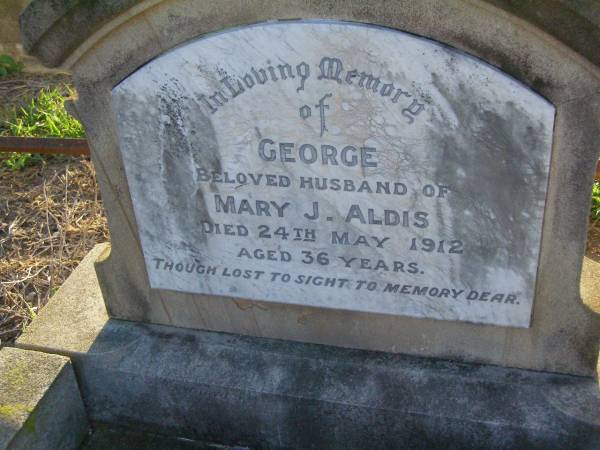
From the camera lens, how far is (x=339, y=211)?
203cm

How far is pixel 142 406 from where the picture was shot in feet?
7.92

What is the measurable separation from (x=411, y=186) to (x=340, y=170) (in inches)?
8.1

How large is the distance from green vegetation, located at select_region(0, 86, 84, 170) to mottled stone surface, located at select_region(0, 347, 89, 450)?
6.14 feet

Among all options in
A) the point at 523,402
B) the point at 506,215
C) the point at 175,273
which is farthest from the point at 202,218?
the point at 523,402

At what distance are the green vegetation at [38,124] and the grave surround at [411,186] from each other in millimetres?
1795

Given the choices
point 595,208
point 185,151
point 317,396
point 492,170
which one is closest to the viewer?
point 492,170

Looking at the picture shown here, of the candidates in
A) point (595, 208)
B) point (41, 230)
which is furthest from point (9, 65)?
point (595, 208)

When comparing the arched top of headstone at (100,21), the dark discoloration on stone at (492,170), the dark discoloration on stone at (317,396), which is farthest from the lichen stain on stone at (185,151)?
the dark discoloration on stone at (492,170)

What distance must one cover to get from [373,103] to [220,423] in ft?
4.01

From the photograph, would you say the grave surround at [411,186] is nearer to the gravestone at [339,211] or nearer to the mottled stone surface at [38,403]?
the gravestone at [339,211]

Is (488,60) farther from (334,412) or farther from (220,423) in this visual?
(220,423)

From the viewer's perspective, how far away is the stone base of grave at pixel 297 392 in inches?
81.6

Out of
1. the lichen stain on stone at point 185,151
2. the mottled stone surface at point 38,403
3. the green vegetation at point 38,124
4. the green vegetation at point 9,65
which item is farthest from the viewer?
the green vegetation at point 9,65

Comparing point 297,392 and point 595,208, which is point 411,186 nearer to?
point 297,392
